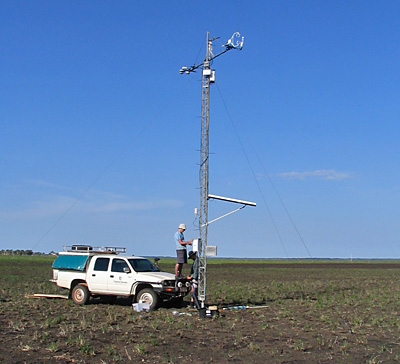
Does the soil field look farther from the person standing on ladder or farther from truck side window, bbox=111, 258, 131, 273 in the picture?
the person standing on ladder

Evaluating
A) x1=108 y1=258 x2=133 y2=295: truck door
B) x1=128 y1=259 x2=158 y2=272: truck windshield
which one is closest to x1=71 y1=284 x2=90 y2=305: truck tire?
x1=108 y1=258 x2=133 y2=295: truck door

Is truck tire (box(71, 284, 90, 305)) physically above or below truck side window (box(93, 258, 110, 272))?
below

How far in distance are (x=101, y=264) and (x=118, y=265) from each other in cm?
67

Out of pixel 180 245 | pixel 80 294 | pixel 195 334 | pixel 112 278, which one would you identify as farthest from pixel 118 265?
pixel 195 334

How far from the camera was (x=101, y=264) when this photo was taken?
19375 millimetres

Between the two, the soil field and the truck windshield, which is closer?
the soil field

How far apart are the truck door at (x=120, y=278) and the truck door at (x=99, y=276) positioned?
212mm

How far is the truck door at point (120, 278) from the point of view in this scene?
1856 centimetres

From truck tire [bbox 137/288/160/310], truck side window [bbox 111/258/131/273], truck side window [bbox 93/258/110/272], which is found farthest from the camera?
truck side window [bbox 93/258/110/272]

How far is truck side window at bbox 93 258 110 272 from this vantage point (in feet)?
63.2

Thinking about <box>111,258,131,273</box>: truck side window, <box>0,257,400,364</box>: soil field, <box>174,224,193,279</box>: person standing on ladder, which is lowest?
<box>0,257,400,364</box>: soil field

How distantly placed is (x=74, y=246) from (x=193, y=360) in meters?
10.7

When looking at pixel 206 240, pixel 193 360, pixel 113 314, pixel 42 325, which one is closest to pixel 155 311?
pixel 113 314

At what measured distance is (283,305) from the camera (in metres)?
20.5
